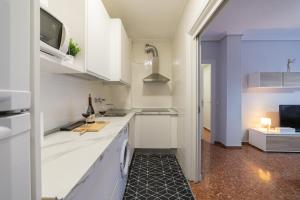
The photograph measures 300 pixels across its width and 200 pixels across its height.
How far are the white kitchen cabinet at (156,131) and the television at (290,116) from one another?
258 cm

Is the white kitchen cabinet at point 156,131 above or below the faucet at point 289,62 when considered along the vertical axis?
below

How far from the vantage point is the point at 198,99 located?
8.24 ft

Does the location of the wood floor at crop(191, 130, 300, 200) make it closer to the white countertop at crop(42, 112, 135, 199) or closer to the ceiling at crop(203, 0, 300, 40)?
the white countertop at crop(42, 112, 135, 199)

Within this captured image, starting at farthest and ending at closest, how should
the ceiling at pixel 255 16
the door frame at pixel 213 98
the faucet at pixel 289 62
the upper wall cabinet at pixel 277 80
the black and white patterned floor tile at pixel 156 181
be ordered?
1. the door frame at pixel 213 98
2. the faucet at pixel 289 62
3. the upper wall cabinet at pixel 277 80
4. the ceiling at pixel 255 16
5. the black and white patterned floor tile at pixel 156 181

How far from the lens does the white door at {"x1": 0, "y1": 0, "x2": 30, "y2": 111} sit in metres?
0.40

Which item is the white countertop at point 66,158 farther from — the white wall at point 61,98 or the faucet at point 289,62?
the faucet at point 289,62

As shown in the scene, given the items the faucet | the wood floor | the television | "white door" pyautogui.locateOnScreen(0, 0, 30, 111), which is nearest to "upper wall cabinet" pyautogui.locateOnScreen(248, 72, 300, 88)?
the faucet

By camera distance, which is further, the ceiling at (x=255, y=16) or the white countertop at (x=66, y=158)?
the ceiling at (x=255, y=16)

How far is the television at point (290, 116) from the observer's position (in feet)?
14.1

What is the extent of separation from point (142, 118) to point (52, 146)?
7.97 feet

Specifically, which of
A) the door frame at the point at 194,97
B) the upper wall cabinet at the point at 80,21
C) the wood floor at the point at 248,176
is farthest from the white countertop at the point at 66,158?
the wood floor at the point at 248,176

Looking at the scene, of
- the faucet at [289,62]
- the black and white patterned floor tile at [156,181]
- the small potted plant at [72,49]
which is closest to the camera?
the small potted plant at [72,49]

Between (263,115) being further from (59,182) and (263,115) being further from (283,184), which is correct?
(59,182)

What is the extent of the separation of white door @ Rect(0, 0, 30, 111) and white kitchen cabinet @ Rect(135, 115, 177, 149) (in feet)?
10.4
